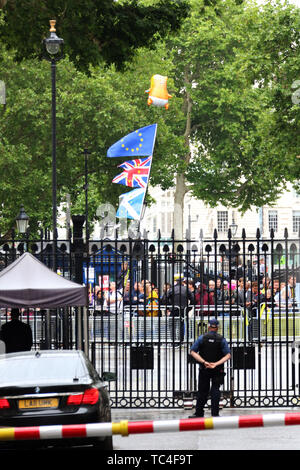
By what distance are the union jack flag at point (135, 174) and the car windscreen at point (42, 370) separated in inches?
1029

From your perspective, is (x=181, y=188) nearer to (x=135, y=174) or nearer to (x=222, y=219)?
(x=135, y=174)

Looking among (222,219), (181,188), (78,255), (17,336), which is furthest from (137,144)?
(222,219)

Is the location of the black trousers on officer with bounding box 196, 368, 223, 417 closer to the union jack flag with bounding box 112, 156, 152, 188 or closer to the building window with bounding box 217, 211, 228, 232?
the union jack flag with bounding box 112, 156, 152, 188

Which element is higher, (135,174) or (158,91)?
(158,91)

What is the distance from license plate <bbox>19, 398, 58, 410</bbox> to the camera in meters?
11.7

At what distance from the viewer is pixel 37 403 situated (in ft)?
38.3

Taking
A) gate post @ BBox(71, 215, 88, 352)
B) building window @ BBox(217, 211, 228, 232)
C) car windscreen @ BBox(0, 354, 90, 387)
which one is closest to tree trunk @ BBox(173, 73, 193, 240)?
building window @ BBox(217, 211, 228, 232)

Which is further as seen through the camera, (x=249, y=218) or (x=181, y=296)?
(x=249, y=218)

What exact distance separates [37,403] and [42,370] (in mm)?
542

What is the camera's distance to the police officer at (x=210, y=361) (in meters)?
15.4

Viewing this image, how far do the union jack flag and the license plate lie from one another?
26993 millimetres

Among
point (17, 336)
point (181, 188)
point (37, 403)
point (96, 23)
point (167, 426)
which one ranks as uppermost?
point (181, 188)

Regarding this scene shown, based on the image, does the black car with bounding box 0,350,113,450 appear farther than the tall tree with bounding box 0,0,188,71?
No

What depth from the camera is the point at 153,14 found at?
18.9 meters
